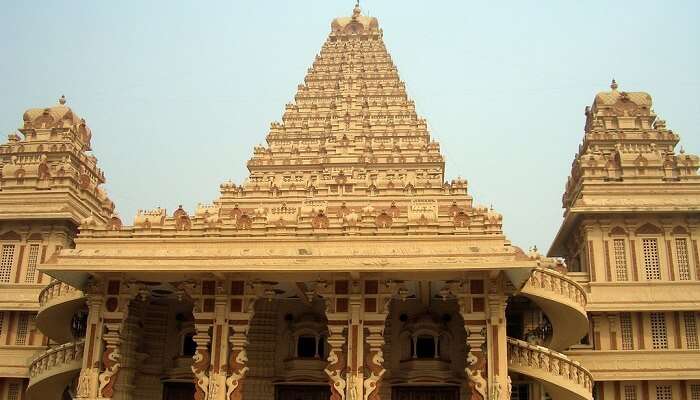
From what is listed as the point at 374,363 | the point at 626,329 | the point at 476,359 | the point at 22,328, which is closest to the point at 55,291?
the point at 22,328

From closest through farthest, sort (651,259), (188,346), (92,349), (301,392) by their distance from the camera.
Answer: (92,349) < (301,392) < (188,346) < (651,259)

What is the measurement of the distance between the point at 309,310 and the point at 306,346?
1.27 m

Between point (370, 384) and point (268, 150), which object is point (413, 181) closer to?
point (268, 150)

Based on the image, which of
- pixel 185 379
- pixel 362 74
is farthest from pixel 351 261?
pixel 362 74

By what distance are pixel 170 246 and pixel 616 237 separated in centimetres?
1763

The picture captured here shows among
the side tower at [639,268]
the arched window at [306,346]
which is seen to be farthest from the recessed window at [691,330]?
the arched window at [306,346]

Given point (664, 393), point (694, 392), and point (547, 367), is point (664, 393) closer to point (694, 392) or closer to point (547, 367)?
point (694, 392)

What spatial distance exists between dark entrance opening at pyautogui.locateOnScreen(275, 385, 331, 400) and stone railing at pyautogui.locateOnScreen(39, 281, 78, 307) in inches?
315

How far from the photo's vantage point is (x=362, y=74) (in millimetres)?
43969

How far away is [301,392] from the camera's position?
26.3 metres

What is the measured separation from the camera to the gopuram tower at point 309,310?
72.6ft

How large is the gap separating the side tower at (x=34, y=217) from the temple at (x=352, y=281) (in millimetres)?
89

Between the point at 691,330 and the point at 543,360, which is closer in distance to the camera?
the point at 543,360

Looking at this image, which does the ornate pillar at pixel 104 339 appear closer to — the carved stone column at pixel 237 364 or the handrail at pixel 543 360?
the carved stone column at pixel 237 364
